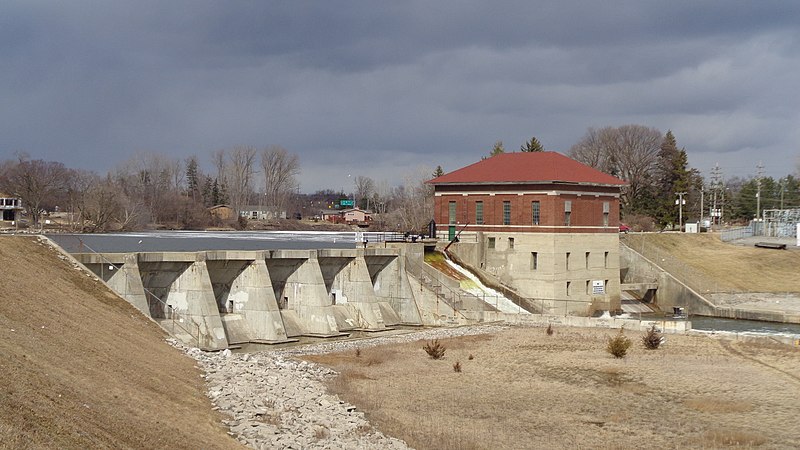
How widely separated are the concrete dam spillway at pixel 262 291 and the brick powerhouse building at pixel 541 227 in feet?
23.9

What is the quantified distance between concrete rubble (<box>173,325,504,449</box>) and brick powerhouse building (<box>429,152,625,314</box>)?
24462mm

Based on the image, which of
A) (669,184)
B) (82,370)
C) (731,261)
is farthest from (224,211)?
(82,370)

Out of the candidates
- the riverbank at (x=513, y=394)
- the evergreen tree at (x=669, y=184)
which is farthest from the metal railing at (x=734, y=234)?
the riverbank at (x=513, y=394)

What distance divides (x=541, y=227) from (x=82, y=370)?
3716cm

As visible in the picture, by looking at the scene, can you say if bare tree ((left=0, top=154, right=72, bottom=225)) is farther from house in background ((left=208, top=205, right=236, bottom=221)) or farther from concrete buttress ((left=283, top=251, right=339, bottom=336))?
concrete buttress ((left=283, top=251, right=339, bottom=336))

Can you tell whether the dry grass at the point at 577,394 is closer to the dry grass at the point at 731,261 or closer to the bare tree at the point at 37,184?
the dry grass at the point at 731,261

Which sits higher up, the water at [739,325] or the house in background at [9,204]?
the house in background at [9,204]

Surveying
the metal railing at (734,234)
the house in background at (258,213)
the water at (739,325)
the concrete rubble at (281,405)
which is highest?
the house in background at (258,213)

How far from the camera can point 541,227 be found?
180ft

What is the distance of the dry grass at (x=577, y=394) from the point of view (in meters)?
23.5

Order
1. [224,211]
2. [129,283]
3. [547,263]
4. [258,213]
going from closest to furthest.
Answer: [129,283]
[547,263]
[224,211]
[258,213]

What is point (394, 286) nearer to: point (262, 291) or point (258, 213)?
point (262, 291)

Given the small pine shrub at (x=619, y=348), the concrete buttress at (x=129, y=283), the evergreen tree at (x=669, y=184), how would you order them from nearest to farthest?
the small pine shrub at (x=619, y=348) → the concrete buttress at (x=129, y=283) → the evergreen tree at (x=669, y=184)

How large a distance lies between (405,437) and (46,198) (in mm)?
85540
